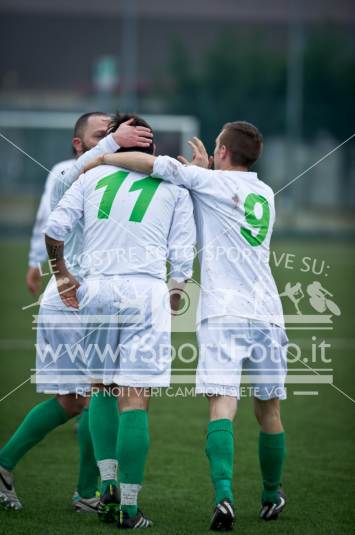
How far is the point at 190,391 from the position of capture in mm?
9391

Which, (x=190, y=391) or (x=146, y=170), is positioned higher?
(x=146, y=170)

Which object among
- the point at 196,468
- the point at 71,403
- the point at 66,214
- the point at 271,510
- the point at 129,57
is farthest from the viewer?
the point at 129,57

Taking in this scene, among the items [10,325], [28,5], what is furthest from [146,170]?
[28,5]

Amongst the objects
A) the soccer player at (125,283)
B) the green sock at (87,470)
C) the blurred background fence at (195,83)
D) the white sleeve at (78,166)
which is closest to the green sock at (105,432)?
the soccer player at (125,283)

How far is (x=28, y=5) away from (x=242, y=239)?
40.7 meters

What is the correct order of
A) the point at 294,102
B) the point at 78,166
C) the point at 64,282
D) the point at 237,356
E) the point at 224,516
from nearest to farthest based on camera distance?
the point at 224,516
the point at 237,356
the point at 64,282
the point at 78,166
the point at 294,102

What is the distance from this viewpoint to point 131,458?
16.3 feet

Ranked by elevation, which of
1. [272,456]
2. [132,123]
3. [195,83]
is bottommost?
[272,456]

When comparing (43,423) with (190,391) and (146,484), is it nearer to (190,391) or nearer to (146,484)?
(146,484)

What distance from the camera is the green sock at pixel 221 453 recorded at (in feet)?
16.0

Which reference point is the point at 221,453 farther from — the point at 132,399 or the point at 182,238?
the point at 182,238

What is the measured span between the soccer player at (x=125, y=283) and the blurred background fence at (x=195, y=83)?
79.6ft

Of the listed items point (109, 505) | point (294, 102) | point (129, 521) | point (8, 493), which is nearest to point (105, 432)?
point (109, 505)

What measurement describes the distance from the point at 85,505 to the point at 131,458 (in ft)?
2.11
